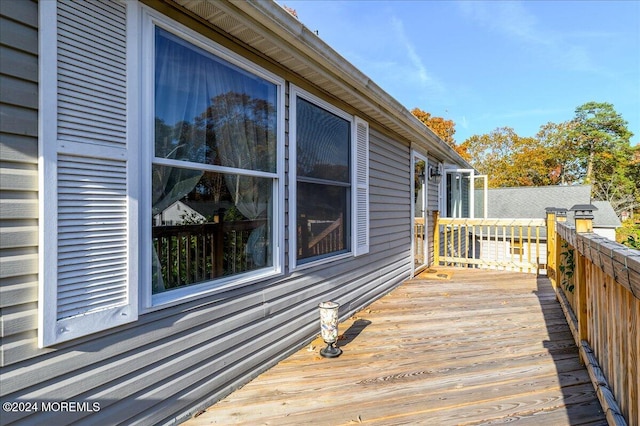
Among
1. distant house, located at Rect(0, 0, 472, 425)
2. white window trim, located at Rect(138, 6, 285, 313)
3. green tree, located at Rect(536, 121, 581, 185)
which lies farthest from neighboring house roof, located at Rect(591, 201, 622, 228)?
white window trim, located at Rect(138, 6, 285, 313)

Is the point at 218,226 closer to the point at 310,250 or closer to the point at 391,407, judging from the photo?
the point at 310,250

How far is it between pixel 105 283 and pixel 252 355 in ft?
4.27

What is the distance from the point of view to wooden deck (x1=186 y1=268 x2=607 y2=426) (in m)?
2.13

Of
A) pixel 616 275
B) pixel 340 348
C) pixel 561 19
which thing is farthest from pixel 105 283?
pixel 561 19

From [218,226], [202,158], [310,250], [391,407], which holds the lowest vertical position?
[391,407]

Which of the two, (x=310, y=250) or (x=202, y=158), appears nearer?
(x=202, y=158)

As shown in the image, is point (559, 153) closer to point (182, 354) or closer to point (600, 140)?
point (600, 140)

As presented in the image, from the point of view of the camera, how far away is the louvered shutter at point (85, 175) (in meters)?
1.46

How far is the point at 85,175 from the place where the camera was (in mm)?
1601

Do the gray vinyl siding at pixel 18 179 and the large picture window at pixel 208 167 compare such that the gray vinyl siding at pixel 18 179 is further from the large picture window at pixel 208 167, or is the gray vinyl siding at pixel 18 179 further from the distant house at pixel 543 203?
the distant house at pixel 543 203

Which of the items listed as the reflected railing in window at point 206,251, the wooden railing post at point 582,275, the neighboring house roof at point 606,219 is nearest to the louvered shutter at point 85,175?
the reflected railing in window at point 206,251

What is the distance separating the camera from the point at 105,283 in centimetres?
167

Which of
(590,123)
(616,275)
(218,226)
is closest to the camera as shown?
(616,275)

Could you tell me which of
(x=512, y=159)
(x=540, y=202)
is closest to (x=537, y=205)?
(x=540, y=202)
